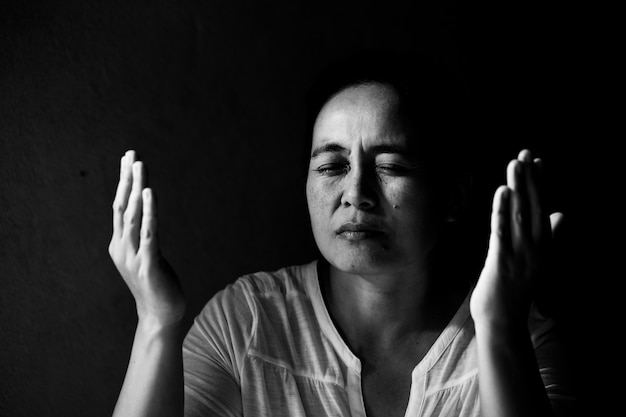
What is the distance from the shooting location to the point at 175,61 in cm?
154

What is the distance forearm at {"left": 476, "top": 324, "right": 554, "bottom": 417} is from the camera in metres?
1.08

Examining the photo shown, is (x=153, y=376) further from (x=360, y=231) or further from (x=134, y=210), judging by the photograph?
(x=360, y=231)

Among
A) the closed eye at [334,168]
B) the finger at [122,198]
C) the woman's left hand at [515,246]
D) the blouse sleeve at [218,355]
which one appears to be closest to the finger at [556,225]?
the woman's left hand at [515,246]

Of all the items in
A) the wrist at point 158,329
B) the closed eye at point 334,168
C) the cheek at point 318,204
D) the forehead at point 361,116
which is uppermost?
the forehead at point 361,116

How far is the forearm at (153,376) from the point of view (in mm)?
1101

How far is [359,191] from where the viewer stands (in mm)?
1225

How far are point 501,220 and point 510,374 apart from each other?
26 cm

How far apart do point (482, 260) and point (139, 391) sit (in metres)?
0.95

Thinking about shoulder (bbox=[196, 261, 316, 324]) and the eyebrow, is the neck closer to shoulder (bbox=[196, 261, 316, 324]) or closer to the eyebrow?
shoulder (bbox=[196, 261, 316, 324])

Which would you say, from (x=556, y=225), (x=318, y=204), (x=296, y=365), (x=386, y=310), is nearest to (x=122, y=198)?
(x=318, y=204)

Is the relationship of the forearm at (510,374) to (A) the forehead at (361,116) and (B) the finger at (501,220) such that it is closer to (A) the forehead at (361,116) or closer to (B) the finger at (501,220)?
(B) the finger at (501,220)

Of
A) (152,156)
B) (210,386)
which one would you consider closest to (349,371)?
(210,386)

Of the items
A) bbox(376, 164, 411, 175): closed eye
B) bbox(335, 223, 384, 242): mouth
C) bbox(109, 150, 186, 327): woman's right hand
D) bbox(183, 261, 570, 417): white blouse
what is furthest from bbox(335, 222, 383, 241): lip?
bbox(109, 150, 186, 327): woman's right hand

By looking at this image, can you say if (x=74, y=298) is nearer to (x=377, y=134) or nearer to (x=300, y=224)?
(x=300, y=224)
